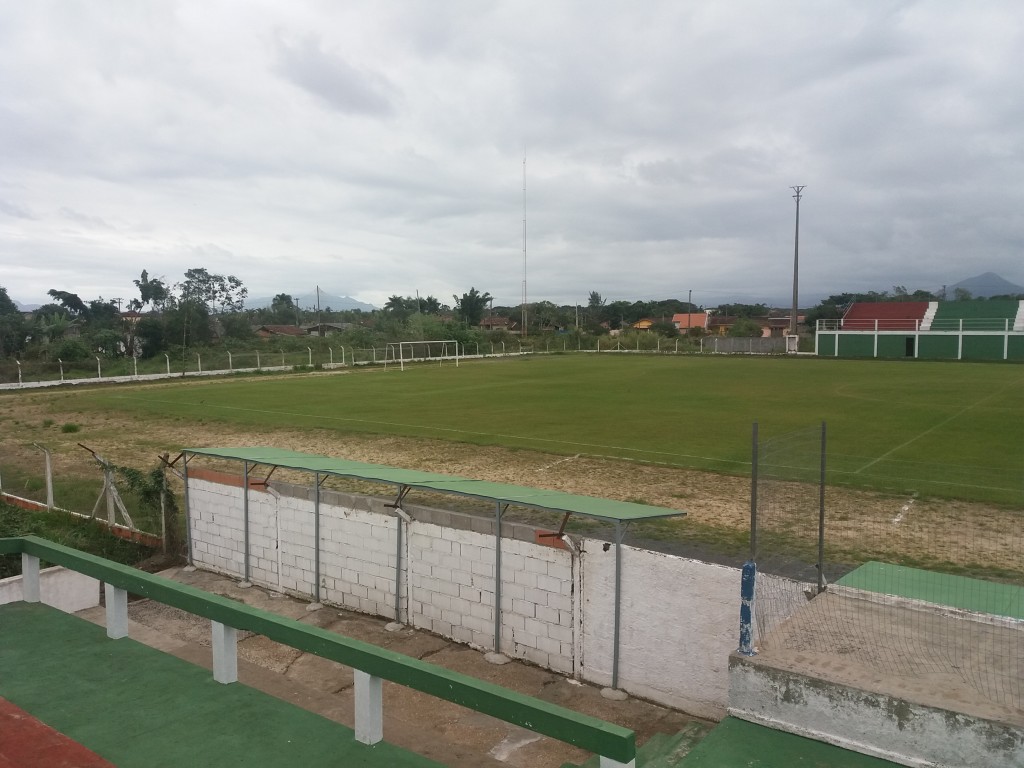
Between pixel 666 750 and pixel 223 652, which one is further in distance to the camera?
pixel 666 750

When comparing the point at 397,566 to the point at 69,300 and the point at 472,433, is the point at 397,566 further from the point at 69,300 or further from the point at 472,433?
the point at 69,300

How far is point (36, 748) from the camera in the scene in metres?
3.37

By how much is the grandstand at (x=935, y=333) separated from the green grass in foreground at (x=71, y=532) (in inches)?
Answer: 2341

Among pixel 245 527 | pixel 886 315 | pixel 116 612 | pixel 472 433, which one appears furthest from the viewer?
pixel 886 315

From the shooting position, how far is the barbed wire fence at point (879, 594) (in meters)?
5.00

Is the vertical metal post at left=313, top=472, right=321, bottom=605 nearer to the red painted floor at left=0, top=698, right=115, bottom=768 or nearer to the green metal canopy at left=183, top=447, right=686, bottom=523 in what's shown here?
the green metal canopy at left=183, top=447, right=686, bottom=523

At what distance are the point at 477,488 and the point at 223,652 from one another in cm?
474

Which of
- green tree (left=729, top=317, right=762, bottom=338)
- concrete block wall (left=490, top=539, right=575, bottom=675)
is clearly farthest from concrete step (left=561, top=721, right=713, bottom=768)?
green tree (left=729, top=317, right=762, bottom=338)

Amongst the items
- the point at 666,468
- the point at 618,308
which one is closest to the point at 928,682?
the point at 666,468

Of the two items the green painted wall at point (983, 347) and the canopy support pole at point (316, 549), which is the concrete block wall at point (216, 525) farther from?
the green painted wall at point (983, 347)

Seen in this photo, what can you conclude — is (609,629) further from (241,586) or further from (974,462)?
(974,462)

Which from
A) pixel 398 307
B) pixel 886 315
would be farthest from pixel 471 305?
pixel 886 315

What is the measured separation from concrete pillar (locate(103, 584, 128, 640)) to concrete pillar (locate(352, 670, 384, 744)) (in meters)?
1.97

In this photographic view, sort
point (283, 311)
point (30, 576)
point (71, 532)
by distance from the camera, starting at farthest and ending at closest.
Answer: point (283, 311) < point (71, 532) < point (30, 576)
